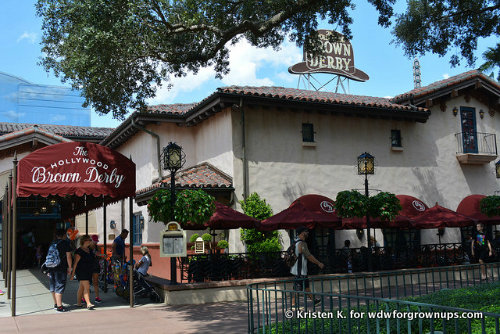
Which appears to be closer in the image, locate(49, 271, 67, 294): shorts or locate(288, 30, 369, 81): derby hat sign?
locate(49, 271, 67, 294): shorts

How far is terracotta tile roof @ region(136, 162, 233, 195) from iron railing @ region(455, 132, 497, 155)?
1116 cm

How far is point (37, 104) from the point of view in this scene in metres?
54.9

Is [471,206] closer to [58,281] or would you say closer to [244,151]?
[244,151]

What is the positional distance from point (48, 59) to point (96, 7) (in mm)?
3331

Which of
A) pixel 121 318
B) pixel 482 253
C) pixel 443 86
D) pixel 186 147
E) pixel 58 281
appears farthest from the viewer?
pixel 443 86

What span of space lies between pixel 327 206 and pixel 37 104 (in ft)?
153

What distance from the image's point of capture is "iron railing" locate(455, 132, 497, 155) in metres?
21.7

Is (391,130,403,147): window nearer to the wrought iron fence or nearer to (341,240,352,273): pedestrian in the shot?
the wrought iron fence

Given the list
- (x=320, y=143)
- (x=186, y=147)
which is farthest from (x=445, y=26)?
(x=186, y=147)

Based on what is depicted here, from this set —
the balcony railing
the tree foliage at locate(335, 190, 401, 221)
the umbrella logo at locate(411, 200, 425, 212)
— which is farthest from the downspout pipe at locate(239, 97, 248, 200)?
the balcony railing

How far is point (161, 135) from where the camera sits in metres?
20.2

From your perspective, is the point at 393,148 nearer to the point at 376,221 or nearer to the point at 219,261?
the point at 376,221

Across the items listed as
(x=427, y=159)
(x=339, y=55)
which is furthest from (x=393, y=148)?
(x=339, y=55)

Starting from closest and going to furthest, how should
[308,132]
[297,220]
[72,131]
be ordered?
[297,220] < [308,132] < [72,131]
